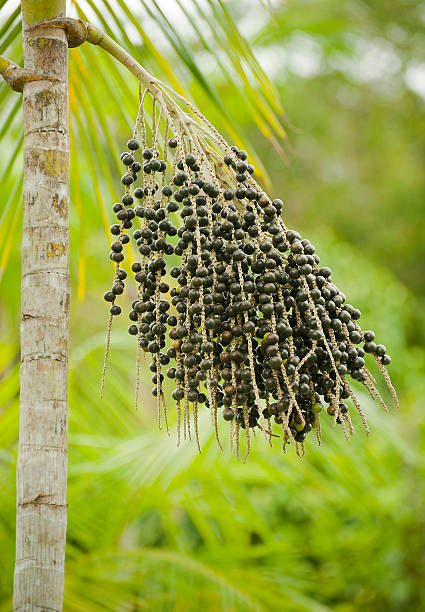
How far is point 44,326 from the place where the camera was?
81cm

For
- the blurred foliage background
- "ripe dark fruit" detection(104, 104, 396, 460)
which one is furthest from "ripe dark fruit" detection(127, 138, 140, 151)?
the blurred foliage background

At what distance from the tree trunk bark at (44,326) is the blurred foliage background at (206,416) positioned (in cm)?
22

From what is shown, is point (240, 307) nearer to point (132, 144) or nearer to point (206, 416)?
point (132, 144)

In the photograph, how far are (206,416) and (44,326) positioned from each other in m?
1.34

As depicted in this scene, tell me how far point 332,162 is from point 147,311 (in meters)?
7.11

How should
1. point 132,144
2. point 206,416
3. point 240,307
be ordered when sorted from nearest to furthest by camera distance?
point 240,307, point 132,144, point 206,416

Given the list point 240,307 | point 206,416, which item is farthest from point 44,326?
point 206,416

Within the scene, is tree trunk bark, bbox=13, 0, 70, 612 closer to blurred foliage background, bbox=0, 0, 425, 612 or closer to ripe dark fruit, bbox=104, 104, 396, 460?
ripe dark fruit, bbox=104, 104, 396, 460

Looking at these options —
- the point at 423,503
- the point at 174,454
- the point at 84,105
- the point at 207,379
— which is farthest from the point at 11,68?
the point at 423,503

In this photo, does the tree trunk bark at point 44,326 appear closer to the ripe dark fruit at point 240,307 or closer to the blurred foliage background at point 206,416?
the ripe dark fruit at point 240,307

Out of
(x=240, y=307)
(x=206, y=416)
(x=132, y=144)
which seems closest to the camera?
(x=240, y=307)

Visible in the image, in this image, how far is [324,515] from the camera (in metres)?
2.73

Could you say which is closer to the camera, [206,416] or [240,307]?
[240,307]

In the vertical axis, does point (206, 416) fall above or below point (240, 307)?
above
